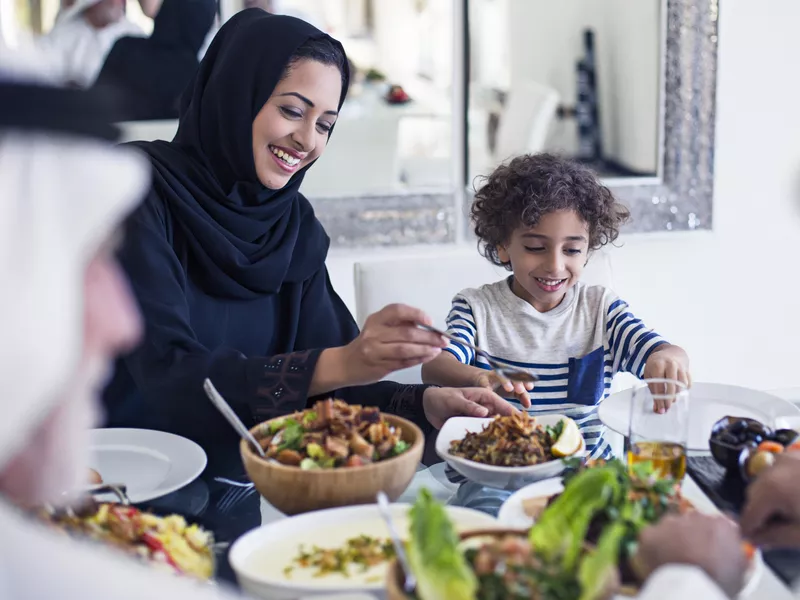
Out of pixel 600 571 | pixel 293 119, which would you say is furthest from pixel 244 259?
pixel 600 571

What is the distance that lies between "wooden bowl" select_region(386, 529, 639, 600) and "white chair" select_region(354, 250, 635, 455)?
1.07 m

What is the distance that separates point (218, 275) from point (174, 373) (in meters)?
0.34

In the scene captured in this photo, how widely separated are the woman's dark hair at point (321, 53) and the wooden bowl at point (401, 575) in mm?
1180

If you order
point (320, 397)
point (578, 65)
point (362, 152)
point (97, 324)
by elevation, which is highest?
point (578, 65)

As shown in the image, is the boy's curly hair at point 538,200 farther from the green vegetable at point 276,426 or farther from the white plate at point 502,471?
the green vegetable at point 276,426

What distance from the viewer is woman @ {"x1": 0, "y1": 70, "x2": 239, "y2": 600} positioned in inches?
21.2

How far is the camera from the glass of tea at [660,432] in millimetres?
1124

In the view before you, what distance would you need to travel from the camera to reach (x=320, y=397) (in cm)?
162

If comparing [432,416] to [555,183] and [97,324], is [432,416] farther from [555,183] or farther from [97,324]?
[97,324]

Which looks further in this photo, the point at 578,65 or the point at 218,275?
the point at 578,65

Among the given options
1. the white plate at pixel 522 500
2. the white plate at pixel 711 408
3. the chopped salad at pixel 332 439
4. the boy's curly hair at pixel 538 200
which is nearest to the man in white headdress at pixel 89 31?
the boy's curly hair at pixel 538 200

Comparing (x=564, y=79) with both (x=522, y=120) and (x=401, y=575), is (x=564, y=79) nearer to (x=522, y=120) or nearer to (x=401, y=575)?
(x=522, y=120)

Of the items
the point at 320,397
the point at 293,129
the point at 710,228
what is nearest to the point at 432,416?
the point at 320,397

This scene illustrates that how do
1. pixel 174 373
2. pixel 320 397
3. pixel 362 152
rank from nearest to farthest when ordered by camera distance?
pixel 174 373 < pixel 320 397 < pixel 362 152
